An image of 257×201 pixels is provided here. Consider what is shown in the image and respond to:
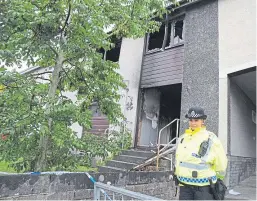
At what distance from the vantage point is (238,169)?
20.3ft

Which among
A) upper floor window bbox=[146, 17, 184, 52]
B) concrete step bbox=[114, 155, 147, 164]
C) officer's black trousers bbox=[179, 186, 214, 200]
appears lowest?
officer's black trousers bbox=[179, 186, 214, 200]

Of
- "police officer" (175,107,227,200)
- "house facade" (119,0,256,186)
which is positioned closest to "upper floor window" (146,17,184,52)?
"house facade" (119,0,256,186)

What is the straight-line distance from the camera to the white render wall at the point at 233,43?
5699 mm

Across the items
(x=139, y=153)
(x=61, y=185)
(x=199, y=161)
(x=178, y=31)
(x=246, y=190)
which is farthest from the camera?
(x=178, y=31)

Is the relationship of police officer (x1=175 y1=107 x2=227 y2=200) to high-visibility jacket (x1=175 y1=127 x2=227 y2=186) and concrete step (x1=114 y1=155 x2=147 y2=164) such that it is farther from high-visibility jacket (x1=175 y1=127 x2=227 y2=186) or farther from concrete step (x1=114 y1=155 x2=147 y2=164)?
concrete step (x1=114 y1=155 x2=147 y2=164)

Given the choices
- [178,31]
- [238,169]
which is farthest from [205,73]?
[238,169]

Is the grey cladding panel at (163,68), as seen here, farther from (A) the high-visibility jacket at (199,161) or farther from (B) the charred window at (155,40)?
(A) the high-visibility jacket at (199,161)

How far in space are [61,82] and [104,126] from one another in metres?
5.03

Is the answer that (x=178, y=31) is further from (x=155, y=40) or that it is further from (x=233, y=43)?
(x=233, y=43)

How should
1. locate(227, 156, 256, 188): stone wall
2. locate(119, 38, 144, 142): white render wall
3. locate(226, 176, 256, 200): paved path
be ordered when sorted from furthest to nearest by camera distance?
locate(119, 38, 144, 142): white render wall → locate(227, 156, 256, 188): stone wall → locate(226, 176, 256, 200): paved path

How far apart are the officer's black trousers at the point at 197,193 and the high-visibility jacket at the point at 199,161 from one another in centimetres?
6

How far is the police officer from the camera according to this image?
2527 mm

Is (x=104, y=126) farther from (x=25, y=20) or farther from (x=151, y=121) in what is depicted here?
(x=25, y=20)

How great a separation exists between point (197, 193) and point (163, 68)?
550 centimetres
